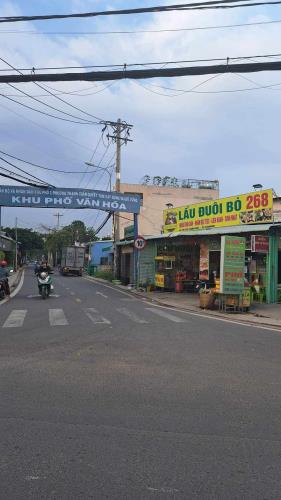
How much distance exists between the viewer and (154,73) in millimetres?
12086

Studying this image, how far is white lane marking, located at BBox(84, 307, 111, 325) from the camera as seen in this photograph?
46.5 ft

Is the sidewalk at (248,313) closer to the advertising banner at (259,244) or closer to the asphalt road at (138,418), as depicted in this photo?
the advertising banner at (259,244)

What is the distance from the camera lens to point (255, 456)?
4555mm

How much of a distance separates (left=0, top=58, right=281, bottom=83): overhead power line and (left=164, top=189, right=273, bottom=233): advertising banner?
11.7 metres

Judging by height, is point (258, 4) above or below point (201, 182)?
below

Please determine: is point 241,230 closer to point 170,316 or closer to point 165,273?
point 170,316

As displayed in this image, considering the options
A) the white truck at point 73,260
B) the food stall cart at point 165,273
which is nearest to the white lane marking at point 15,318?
the food stall cart at point 165,273

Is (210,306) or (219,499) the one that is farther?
(210,306)

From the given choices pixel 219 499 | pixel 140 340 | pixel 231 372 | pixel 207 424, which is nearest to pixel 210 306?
pixel 140 340

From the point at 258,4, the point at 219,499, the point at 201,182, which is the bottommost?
the point at 219,499

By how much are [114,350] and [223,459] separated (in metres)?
5.41

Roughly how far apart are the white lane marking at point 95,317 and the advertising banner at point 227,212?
996 cm

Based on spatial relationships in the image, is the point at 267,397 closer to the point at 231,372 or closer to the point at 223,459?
the point at 231,372

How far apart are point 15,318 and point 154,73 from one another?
772 centimetres
